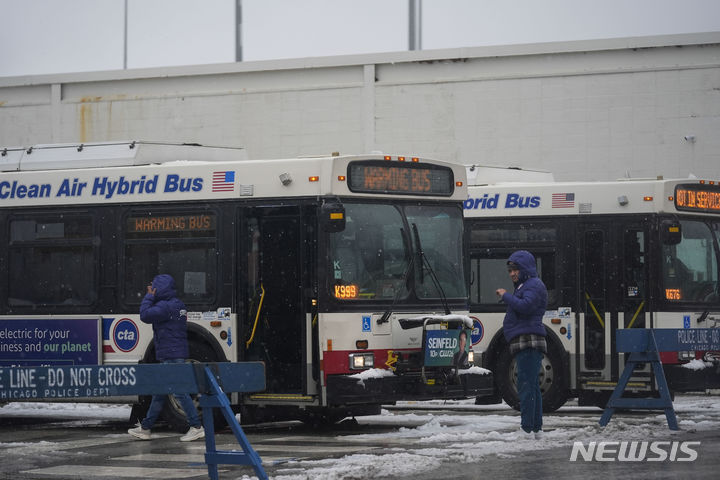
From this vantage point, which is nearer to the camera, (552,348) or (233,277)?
(233,277)

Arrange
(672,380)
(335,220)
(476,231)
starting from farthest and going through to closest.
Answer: (476,231) → (672,380) → (335,220)

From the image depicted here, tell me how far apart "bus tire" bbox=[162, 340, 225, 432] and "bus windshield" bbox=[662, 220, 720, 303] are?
5906 millimetres

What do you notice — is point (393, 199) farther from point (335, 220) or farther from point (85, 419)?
point (85, 419)

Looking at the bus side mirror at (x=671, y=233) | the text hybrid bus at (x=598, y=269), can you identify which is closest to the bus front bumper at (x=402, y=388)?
the text hybrid bus at (x=598, y=269)

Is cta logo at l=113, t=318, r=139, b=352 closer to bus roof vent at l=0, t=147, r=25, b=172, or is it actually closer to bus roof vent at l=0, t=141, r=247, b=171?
bus roof vent at l=0, t=141, r=247, b=171

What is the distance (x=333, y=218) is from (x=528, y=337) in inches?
96.9

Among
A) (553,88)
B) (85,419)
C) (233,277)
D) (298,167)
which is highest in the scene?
(553,88)

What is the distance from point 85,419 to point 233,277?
378 centimetres

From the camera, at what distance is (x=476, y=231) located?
59.6ft

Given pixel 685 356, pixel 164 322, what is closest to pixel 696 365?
pixel 685 356

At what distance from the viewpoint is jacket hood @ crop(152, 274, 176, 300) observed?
14172 millimetres

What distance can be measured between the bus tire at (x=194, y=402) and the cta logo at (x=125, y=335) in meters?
0.73

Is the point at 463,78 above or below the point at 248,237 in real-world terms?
above

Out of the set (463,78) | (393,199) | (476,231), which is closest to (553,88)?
(463,78)
